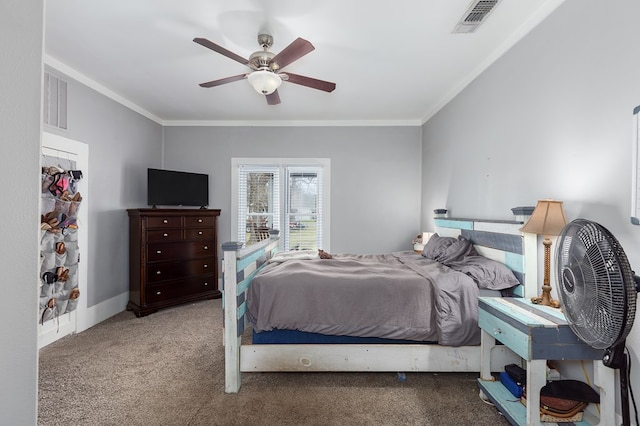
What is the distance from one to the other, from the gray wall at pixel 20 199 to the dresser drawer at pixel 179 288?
3.16m

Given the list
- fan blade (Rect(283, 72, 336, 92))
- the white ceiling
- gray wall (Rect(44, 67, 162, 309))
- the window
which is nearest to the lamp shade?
the white ceiling

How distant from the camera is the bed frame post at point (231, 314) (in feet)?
6.61

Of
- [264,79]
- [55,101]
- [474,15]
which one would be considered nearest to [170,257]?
[55,101]

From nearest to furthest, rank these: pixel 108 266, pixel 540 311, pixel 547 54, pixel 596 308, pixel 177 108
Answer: pixel 596 308, pixel 540 311, pixel 547 54, pixel 108 266, pixel 177 108

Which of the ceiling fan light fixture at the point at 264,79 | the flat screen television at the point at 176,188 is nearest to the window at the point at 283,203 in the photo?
the flat screen television at the point at 176,188

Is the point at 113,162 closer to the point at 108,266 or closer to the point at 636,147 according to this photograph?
the point at 108,266

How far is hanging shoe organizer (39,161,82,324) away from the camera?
2.72m

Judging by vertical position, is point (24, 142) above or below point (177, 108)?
below

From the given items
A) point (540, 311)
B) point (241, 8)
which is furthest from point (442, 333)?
point (241, 8)

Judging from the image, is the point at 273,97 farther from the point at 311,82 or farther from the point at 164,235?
the point at 164,235

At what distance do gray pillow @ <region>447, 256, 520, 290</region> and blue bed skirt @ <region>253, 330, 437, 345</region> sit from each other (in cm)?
72

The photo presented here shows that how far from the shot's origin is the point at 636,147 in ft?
4.66

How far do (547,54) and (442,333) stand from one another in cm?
208

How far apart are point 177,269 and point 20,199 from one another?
3.41m
